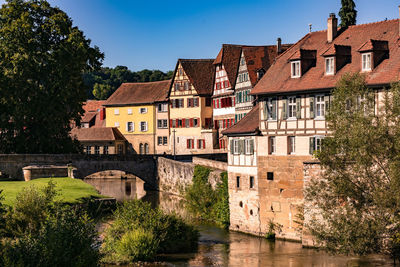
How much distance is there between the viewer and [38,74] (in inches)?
2191

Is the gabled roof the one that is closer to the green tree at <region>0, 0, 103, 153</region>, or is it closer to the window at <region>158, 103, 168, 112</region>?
the green tree at <region>0, 0, 103, 153</region>

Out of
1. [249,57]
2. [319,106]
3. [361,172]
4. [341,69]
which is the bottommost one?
[361,172]

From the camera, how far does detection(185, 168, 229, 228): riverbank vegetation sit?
42312mm

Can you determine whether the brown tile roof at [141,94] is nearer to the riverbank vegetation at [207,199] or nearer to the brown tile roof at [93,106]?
the brown tile roof at [93,106]

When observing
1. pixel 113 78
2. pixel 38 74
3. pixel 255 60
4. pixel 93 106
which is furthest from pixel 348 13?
pixel 113 78

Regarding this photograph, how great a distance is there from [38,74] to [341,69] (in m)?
28.0

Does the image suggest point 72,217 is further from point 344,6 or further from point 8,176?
point 8,176

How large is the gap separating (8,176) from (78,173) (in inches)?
235

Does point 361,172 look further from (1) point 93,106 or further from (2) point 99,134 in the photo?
(1) point 93,106

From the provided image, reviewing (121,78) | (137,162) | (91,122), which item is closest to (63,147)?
(137,162)

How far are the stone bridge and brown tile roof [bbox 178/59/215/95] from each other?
11841 millimetres

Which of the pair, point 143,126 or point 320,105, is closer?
point 320,105

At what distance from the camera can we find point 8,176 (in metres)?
55.0

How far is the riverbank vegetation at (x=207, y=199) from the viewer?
139ft
